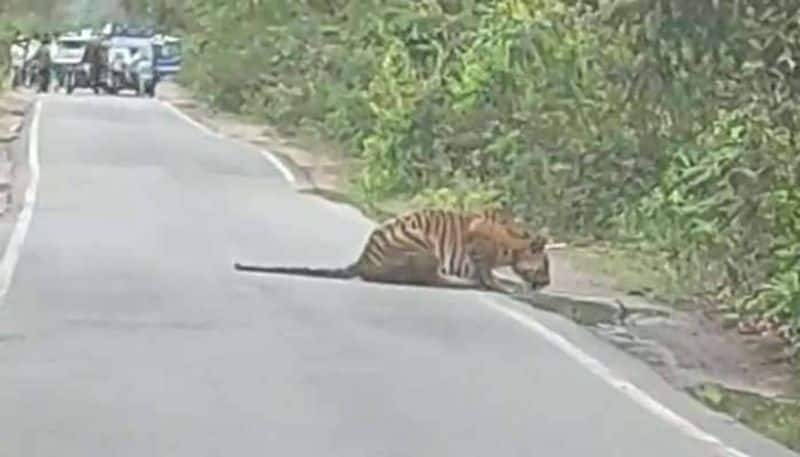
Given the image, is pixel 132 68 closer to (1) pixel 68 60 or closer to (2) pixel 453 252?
(1) pixel 68 60

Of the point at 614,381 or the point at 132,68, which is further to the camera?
the point at 132,68

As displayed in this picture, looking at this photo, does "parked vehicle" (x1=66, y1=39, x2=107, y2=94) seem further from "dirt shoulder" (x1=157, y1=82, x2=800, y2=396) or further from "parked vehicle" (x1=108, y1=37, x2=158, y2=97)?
"dirt shoulder" (x1=157, y1=82, x2=800, y2=396)

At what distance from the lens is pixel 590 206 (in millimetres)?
23375

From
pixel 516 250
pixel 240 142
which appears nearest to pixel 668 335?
pixel 516 250

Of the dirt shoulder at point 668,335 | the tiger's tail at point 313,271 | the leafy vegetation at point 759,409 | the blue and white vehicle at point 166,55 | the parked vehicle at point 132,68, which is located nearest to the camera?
the leafy vegetation at point 759,409

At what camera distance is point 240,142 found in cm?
3994

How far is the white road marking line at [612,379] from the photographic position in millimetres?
11211

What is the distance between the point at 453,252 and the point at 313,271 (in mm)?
1366

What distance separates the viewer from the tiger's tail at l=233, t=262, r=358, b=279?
18.3m

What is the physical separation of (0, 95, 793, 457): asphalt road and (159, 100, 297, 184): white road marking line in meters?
9.59

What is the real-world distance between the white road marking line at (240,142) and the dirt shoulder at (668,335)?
10584mm

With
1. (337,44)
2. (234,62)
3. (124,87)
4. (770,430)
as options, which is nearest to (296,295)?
(770,430)

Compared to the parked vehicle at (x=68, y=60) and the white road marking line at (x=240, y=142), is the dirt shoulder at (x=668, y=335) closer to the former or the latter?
the white road marking line at (x=240, y=142)

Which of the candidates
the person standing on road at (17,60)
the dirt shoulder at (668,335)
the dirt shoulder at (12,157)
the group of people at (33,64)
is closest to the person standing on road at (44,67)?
the group of people at (33,64)
